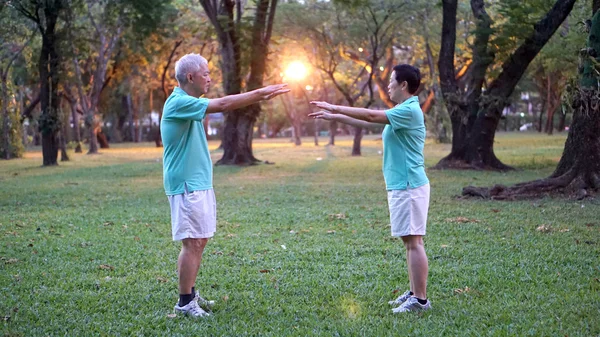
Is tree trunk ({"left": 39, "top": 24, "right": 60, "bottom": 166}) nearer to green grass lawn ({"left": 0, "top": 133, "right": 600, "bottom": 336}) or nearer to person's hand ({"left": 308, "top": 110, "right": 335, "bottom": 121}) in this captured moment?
green grass lawn ({"left": 0, "top": 133, "right": 600, "bottom": 336})

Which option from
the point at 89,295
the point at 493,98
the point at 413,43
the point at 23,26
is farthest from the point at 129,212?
the point at 413,43

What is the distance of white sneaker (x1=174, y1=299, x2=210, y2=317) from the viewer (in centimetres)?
508

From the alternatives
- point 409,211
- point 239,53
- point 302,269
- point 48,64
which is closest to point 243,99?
point 409,211

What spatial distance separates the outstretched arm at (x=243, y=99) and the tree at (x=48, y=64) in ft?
62.0

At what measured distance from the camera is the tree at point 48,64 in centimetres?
2212

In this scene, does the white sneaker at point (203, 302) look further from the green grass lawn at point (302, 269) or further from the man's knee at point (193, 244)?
the man's knee at point (193, 244)

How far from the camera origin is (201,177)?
5.04 metres

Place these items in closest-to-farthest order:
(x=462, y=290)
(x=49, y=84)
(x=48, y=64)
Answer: (x=462, y=290), (x=48, y=64), (x=49, y=84)

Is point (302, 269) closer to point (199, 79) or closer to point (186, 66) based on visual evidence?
point (199, 79)

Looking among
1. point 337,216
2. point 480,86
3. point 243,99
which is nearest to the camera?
point 243,99

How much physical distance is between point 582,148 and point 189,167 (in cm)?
892

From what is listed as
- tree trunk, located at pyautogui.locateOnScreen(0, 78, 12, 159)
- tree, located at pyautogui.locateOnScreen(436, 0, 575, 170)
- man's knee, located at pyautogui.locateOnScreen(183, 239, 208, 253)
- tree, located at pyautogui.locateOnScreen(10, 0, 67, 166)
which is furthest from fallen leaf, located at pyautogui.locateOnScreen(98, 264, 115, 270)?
tree trunk, located at pyautogui.locateOnScreen(0, 78, 12, 159)

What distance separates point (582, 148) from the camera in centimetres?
1195

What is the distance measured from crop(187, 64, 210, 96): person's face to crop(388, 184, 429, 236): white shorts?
160cm
